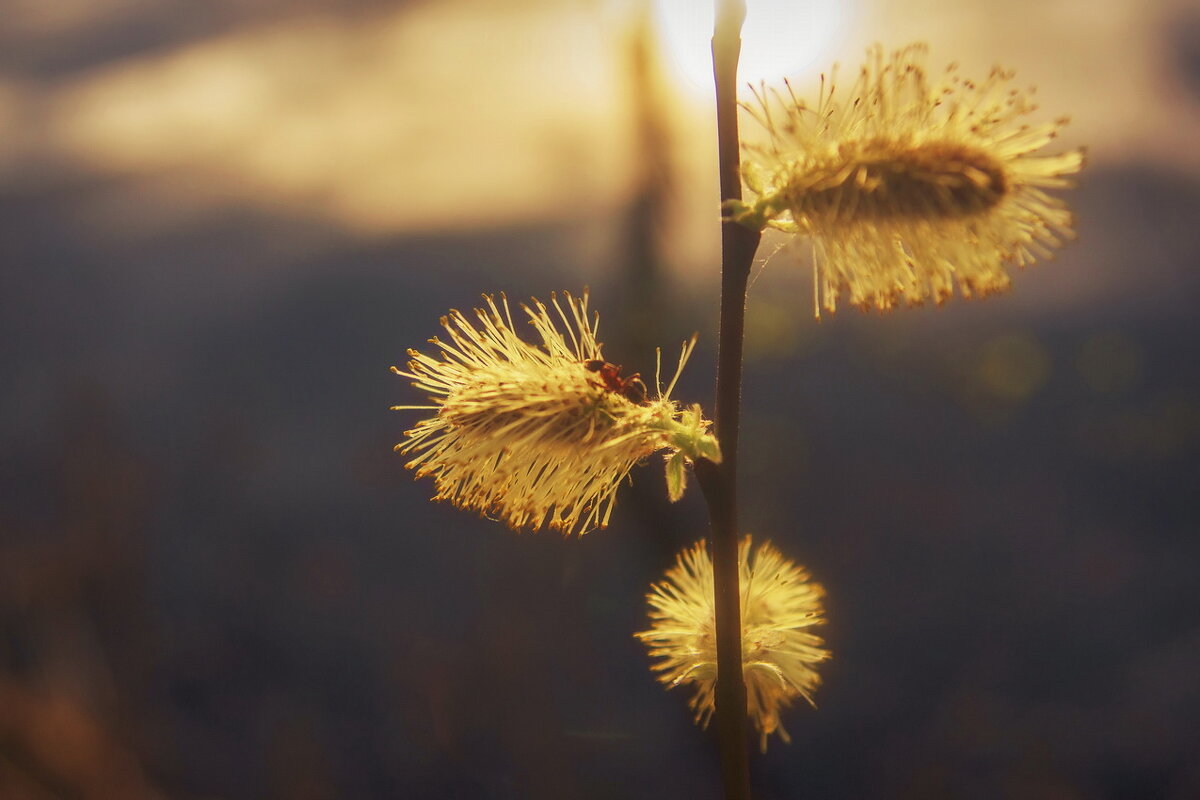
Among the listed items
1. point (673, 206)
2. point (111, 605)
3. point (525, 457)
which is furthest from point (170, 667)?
point (525, 457)

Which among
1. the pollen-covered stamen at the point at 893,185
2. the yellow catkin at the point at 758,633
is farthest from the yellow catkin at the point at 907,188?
the yellow catkin at the point at 758,633

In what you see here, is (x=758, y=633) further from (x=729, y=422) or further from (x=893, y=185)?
(x=893, y=185)

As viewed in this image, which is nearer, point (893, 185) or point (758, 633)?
point (893, 185)

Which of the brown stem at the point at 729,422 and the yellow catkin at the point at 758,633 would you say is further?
the yellow catkin at the point at 758,633

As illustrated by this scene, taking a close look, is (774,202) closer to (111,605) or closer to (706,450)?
(706,450)

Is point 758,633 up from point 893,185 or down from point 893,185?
down

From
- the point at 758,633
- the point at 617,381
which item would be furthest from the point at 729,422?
the point at 758,633

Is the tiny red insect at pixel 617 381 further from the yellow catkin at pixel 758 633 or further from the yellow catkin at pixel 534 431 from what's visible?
the yellow catkin at pixel 758 633
